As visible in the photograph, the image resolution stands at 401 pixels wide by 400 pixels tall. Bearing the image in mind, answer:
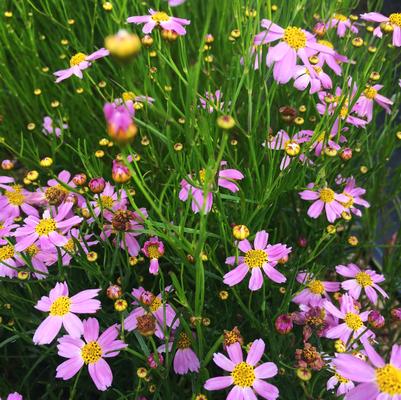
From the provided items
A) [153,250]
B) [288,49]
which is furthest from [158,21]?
[153,250]

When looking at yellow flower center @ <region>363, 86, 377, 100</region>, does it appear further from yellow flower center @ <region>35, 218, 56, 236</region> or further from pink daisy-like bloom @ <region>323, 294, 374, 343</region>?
yellow flower center @ <region>35, 218, 56, 236</region>

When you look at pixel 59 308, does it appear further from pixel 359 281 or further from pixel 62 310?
pixel 359 281

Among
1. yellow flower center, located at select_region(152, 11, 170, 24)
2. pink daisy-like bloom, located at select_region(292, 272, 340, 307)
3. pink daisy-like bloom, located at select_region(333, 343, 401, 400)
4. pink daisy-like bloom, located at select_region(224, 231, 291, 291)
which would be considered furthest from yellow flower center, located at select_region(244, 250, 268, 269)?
yellow flower center, located at select_region(152, 11, 170, 24)

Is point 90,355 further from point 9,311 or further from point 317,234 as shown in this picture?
point 317,234

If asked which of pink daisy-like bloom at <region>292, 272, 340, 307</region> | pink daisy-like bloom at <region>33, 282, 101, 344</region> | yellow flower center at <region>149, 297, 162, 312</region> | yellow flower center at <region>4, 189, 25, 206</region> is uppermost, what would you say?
pink daisy-like bloom at <region>33, 282, 101, 344</region>

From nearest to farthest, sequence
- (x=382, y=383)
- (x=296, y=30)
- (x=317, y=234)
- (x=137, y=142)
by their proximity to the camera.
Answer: (x=382, y=383), (x=296, y=30), (x=317, y=234), (x=137, y=142)

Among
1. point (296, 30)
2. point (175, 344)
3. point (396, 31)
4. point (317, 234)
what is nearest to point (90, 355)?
point (175, 344)

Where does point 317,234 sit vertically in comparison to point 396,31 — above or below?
below
